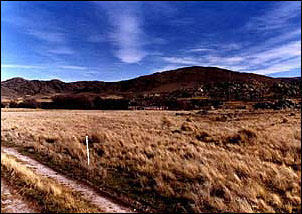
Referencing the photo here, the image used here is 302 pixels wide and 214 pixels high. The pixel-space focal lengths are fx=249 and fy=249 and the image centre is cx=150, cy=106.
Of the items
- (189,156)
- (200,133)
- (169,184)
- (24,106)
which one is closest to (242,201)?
(169,184)

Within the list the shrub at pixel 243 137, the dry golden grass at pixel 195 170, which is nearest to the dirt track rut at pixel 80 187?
the dry golden grass at pixel 195 170

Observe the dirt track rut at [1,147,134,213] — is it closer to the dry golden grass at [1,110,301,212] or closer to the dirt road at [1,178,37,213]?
the dry golden grass at [1,110,301,212]

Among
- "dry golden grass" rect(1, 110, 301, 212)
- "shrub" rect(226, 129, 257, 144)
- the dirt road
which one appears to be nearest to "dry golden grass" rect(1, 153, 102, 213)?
the dirt road

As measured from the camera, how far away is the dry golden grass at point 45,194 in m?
4.77

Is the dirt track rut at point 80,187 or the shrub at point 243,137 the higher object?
the shrub at point 243,137

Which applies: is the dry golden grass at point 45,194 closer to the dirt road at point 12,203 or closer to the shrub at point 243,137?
the dirt road at point 12,203

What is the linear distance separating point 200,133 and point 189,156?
207 inches

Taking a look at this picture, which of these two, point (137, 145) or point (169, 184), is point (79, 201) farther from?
point (137, 145)

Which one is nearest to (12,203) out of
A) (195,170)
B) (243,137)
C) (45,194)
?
(45,194)

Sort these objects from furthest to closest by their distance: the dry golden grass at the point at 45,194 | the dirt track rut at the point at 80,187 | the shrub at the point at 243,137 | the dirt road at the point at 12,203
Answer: the shrub at the point at 243,137
the dirt track rut at the point at 80,187
the dry golden grass at the point at 45,194
the dirt road at the point at 12,203

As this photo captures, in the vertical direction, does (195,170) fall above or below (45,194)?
below

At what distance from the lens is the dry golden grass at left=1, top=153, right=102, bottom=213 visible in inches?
188

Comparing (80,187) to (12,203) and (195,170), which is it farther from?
(195,170)

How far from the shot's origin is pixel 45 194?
5312mm
